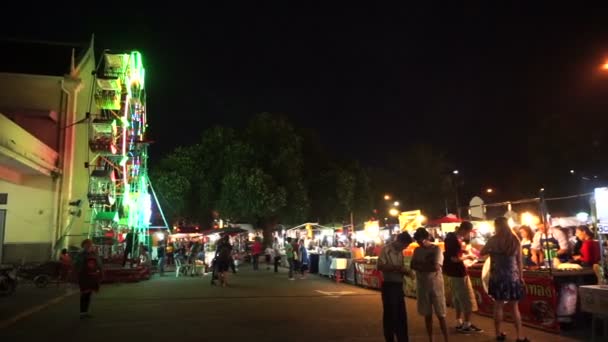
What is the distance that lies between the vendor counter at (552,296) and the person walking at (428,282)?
2623 millimetres

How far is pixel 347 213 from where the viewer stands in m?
36.4

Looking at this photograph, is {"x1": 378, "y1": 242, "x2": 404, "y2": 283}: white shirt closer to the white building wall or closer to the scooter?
the scooter

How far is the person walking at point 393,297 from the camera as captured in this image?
271 inches

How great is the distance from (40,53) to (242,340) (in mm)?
24097

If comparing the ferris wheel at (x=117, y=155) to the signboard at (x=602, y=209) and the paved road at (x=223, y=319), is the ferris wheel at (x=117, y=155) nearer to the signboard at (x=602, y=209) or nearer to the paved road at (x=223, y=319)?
the paved road at (x=223, y=319)

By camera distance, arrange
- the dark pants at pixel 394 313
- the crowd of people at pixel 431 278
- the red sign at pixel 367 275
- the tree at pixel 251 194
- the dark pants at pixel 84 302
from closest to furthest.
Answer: the dark pants at pixel 394 313 < the crowd of people at pixel 431 278 < the dark pants at pixel 84 302 < the red sign at pixel 367 275 < the tree at pixel 251 194

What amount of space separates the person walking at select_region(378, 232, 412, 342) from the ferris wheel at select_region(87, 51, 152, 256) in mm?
19630

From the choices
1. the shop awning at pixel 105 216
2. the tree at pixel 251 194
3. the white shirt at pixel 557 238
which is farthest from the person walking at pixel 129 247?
the white shirt at pixel 557 238

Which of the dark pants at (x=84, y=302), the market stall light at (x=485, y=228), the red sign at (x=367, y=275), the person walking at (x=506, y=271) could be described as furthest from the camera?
the market stall light at (x=485, y=228)

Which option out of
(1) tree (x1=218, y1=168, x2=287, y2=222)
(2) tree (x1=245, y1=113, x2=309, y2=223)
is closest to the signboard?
(1) tree (x1=218, y1=168, x2=287, y2=222)

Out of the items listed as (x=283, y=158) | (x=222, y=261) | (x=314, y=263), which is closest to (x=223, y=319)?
(x=222, y=261)

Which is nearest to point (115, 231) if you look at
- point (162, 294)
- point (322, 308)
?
point (162, 294)

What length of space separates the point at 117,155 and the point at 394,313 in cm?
2327

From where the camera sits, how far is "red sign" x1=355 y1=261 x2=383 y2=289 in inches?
616
